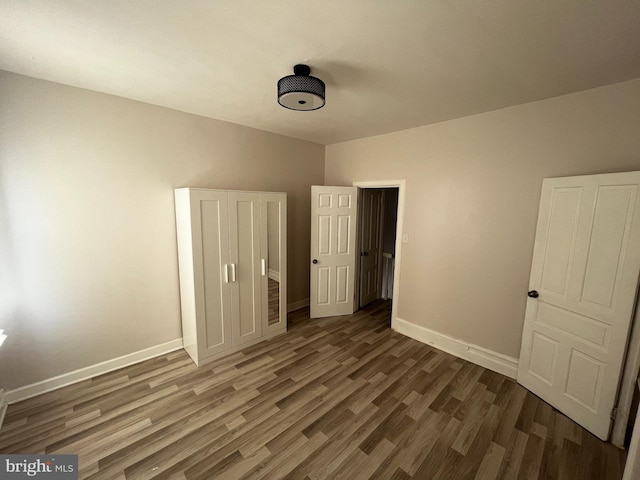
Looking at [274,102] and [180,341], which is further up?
[274,102]

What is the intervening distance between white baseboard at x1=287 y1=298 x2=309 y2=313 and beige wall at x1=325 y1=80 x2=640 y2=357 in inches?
64.1

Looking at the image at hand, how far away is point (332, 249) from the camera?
3.83m

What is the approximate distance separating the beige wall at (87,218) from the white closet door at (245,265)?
0.58 m

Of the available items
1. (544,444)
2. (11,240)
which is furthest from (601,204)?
(11,240)

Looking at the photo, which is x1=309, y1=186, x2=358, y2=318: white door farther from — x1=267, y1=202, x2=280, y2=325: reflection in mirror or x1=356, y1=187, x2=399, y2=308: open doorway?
x1=267, y1=202, x2=280, y2=325: reflection in mirror

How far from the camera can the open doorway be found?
416cm

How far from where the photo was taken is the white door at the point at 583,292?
72.1 inches

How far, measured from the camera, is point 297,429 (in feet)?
6.41

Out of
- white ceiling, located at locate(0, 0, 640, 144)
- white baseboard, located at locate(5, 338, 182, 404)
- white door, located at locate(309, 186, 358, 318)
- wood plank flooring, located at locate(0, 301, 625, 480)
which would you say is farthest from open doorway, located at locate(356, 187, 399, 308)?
white baseboard, located at locate(5, 338, 182, 404)

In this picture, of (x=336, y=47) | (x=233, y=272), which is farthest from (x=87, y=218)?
(x=336, y=47)

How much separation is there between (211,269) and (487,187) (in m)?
3.05

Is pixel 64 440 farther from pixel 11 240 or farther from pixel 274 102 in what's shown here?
pixel 274 102

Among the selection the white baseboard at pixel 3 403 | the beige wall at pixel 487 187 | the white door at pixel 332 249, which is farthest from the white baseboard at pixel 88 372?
the beige wall at pixel 487 187

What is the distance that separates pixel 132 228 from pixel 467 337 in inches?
150
